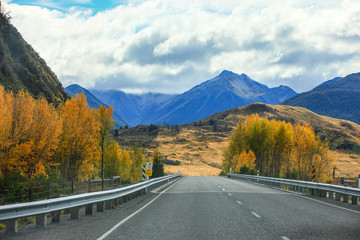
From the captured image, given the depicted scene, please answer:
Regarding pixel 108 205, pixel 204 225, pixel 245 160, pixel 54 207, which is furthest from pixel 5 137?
pixel 245 160

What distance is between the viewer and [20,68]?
2790 inches

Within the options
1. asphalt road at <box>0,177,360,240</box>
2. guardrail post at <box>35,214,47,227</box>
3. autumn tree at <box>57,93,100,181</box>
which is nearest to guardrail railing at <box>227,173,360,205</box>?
asphalt road at <box>0,177,360,240</box>

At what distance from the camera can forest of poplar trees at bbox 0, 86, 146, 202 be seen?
109 feet

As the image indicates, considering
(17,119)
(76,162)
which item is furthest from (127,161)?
(17,119)

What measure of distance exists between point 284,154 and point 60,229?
7643 cm

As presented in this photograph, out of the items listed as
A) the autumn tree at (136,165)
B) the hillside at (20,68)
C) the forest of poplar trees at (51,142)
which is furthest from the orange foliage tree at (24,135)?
the autumn tree at (136,165)

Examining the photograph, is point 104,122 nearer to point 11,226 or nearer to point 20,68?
point 20,68

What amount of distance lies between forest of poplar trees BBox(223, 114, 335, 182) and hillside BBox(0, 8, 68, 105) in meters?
41.1

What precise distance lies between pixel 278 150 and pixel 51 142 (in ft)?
187

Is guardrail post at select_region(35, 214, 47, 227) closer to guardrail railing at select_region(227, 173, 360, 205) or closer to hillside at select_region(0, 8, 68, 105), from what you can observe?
guardrail railing at select_region(227, 173, 360, 205)

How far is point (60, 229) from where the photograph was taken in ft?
30.0

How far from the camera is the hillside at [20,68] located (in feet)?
211

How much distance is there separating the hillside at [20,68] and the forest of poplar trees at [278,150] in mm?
41117

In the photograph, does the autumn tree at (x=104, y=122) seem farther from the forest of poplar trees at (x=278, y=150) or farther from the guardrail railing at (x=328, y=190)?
the guardrail railing at (x=328, y=190)
